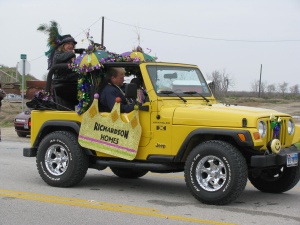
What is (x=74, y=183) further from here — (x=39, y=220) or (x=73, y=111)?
(x=39, y=220)

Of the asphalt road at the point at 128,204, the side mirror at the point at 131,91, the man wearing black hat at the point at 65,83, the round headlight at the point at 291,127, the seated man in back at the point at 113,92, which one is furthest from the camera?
the man wearing black hat at the point at 65,83

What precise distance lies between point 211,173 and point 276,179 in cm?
141

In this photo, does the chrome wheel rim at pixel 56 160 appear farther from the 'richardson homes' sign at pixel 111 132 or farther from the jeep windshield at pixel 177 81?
the jeep windshield at pixel 177 81

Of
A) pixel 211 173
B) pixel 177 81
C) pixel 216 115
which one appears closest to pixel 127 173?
pixel 177 81

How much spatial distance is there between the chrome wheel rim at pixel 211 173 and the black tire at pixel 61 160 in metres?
1.93

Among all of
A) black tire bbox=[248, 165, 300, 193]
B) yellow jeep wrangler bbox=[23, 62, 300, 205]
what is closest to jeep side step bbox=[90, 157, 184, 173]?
yellow jeep wrangler bbox=[23, 62, 300, 205]

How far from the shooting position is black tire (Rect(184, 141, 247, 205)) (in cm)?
676

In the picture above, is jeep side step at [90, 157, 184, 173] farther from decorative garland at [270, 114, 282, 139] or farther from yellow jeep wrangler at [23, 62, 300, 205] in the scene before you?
decorative garland at [270, 114, 282, 139]

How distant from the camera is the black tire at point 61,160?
8.09 m

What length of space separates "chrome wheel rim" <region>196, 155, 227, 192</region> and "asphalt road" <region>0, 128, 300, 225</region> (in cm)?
26


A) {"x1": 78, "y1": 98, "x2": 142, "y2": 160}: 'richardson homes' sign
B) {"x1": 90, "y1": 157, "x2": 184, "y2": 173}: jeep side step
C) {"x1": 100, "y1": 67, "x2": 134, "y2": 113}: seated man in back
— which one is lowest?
{"x1": 90, "y1": 157, "x2": 184, "y2": 173}: jeep side step

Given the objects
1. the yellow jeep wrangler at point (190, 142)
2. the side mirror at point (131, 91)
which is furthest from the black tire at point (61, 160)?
the side mirror at point (131, 91)

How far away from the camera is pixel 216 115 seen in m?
7.04

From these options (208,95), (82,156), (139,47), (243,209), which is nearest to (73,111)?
(82,156)
